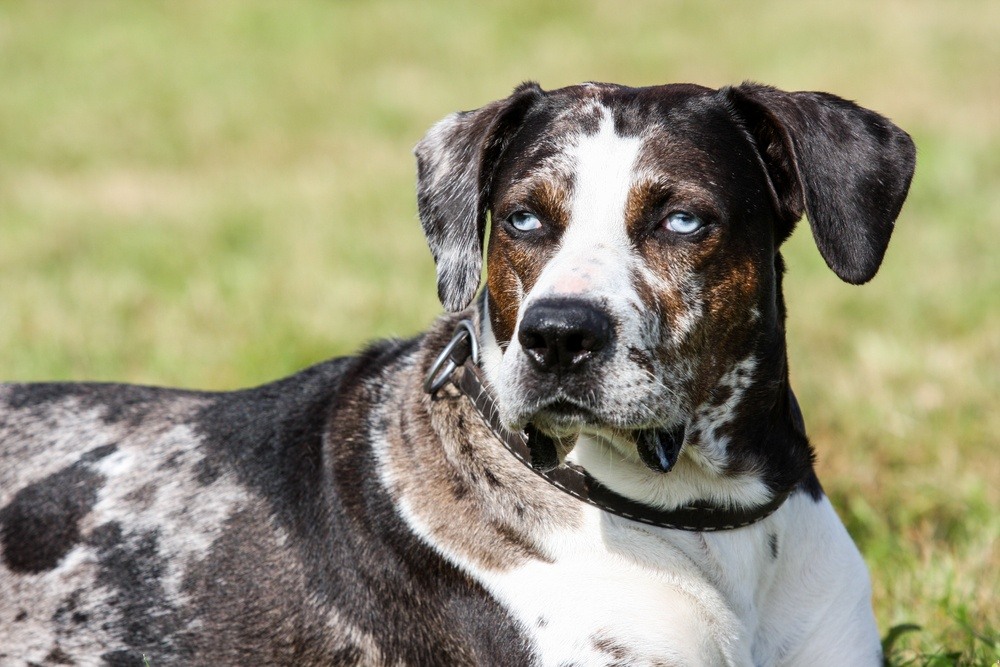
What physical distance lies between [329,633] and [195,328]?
4.44 m

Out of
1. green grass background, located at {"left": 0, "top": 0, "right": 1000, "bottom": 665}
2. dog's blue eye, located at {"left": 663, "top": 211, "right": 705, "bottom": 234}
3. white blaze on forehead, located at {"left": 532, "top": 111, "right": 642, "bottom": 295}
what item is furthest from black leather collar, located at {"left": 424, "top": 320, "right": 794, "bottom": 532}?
green grass background, located at {"left": 0, "top": 0, "right": 1000, "bottom": 665}

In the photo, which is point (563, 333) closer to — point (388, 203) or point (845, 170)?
point (845, 170)

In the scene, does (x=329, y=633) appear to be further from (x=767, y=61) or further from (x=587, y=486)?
(x=767, y=61)

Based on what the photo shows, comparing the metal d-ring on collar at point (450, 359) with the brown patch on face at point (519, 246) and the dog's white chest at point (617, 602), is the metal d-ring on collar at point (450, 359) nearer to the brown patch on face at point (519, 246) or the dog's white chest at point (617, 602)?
the brown patch on face at point (519, 246)

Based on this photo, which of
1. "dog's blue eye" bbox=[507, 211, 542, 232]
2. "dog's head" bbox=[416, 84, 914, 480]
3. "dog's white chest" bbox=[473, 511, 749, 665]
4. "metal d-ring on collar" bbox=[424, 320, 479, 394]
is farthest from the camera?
"metal d-ring on collar" bbox=[424, 320, 479, 394]

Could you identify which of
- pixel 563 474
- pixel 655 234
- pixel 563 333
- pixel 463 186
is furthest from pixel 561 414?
pixel 463 186

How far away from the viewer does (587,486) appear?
360 centimetres

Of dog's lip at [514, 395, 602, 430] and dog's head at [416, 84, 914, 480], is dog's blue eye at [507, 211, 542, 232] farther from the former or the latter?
dog's lip at [514, 395, 602, 430]

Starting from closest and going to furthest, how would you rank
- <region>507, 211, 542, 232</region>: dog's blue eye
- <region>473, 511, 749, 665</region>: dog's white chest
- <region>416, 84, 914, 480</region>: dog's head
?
<region>416, 84, 914, 480</region>: dog's head → <region>473, 511, 749, 665</region>: dog's white chest → <region>507, 211, 542, 232</region>: dog's blue eye

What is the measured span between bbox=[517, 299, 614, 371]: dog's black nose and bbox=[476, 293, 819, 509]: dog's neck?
45cm

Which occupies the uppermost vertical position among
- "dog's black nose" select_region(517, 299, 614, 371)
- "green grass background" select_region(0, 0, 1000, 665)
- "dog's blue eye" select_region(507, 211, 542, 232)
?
"dog's blue eye" select_region(507, 211, 542, 232)

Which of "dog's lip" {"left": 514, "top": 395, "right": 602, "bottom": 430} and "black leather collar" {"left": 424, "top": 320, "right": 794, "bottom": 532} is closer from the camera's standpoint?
"dog's lip" {"left": 514, "top": 395, "right": 602, "bottom": 430}

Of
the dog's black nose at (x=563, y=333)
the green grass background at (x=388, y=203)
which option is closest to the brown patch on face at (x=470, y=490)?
the dog's black nose at (x=563, y=333)

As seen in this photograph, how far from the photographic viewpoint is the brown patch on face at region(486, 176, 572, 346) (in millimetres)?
3576
